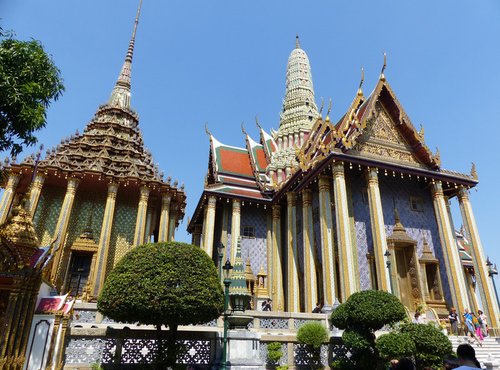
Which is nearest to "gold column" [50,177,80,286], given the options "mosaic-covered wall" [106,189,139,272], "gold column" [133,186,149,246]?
"mosaic-covered wall" [106,189,139,272]

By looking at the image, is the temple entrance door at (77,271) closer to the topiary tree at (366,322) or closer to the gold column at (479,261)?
the topiary tree at (366,322)

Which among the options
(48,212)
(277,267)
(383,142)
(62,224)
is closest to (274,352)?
(277,267)

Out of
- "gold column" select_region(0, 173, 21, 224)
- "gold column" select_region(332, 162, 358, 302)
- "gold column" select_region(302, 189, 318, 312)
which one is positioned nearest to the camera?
"gold column" select_region(332, 162, 358, 302)

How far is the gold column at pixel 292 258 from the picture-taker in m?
16.1

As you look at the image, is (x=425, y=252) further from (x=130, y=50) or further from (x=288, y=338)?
(x=130, y=50)

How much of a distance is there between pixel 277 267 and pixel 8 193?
12.7 m

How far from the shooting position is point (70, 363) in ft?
22.1

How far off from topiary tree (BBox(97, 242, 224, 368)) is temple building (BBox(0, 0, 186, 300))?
28.4 feet

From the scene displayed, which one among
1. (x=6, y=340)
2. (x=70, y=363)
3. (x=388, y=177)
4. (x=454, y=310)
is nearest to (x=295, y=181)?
(x=388, y=177)

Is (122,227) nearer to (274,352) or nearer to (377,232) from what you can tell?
(377,232)

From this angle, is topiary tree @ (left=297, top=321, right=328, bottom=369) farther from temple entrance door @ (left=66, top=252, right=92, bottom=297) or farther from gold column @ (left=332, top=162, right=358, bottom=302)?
temple entrance door @ (left=66, top=252, right=92, bottom=297)

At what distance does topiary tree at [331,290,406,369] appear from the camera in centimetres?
830

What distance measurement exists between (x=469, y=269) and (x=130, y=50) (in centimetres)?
2771

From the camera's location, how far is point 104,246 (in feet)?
52.8
